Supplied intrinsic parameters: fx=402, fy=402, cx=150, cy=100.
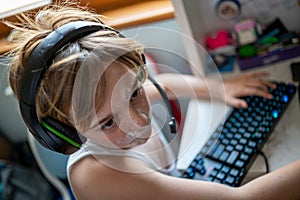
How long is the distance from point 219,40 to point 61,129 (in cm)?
58

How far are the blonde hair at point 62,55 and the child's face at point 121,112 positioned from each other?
0.05ft

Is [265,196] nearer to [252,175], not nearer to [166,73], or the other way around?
[252,175]

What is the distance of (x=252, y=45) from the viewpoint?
3.35ft

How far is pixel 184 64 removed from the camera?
0.84m

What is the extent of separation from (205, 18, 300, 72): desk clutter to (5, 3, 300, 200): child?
0.93 ft

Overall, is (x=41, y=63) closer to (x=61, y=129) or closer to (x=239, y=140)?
(x=61, y=129)

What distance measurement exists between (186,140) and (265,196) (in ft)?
0.60

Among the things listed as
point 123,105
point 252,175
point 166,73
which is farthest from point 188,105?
point 123,105

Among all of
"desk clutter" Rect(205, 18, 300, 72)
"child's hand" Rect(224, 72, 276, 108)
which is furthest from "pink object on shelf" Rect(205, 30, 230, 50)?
"child's hand" Rect(224, 72, 276, 108)

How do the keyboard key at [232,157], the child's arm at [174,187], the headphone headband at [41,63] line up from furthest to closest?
1. the keyboard key at [232,157]
2. the child's arm at [174,187]
3. the headphone headband at [41,63]

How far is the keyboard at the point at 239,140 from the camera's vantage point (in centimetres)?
81

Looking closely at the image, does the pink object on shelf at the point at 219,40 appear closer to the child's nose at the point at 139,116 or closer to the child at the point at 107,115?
the child at the point at 107,115

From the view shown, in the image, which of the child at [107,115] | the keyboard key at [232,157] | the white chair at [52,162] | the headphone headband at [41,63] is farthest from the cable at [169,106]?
the white chair at [52,162]

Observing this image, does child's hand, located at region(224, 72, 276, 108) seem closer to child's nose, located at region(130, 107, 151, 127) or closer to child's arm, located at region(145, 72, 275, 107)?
child's arm, located at region(145, 72, 275, 107)
